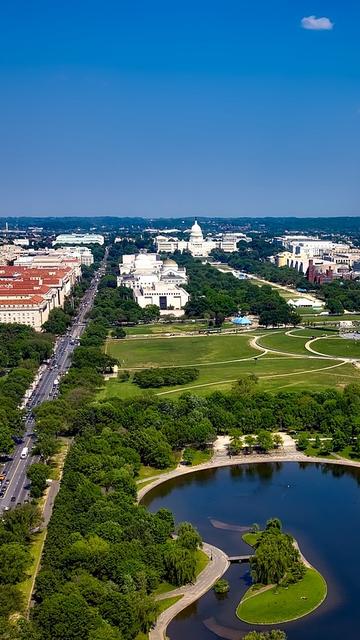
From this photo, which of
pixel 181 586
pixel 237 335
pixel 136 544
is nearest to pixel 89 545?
pixel 136 544

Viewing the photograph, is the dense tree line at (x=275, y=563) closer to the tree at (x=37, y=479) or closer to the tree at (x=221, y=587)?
the tree at (x=221, y=587)

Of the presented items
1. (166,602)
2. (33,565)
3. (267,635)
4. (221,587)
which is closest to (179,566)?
(166,602)

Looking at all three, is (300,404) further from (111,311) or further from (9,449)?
(111,311)

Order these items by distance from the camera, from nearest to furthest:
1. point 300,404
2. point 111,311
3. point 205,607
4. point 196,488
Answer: point 205,607
point 196,488
point 300,404
point 111,311

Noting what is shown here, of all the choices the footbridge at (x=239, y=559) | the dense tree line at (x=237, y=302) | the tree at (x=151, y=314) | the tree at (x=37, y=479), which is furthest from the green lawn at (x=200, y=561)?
the tree at (x=151, y=314)

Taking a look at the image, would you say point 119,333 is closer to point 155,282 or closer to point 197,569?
point 155,282

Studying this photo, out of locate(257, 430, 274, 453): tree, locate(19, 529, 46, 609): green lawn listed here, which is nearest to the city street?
locate(19, 529, 46, 609): green lawn
